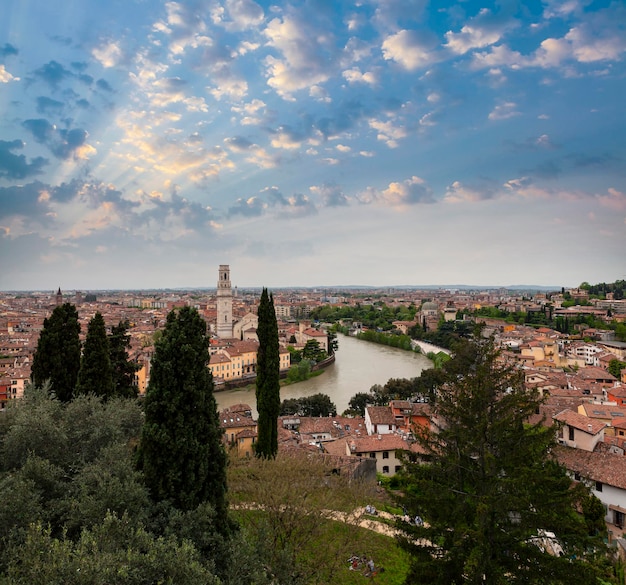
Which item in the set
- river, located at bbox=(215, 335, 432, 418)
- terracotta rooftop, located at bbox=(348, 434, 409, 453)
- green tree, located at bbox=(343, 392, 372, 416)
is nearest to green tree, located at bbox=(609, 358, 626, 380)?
river, located at bbox=(215, 335, 432, 418)

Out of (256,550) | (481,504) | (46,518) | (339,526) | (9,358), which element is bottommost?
(9,358)

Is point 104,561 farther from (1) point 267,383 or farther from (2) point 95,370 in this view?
(1) point 267,383

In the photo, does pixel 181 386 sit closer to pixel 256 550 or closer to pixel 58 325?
pixel 256 550

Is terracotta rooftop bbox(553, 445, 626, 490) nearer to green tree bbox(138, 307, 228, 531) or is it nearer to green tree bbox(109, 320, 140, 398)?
green tree bbox(138, 307, 228, 531)

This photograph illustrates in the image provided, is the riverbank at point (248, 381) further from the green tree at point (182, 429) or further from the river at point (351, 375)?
the green tree at point (182, 429)

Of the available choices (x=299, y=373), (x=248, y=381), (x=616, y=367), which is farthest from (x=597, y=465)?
(x=248, y=381)

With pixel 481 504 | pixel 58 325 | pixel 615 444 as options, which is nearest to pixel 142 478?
pixel 481 504

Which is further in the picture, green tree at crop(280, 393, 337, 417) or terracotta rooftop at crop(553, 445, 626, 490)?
green tree at crop(280, 393, 337, 417)
